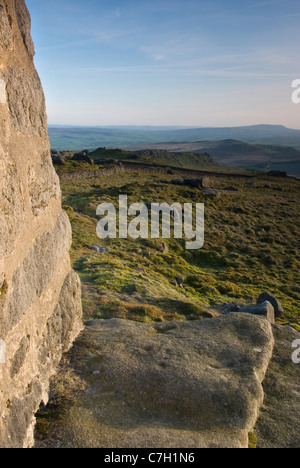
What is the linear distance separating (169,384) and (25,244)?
3111 millimetres

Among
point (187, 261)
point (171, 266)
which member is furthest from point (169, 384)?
point (187, 261)

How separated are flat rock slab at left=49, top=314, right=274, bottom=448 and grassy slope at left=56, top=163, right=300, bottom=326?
142 inches

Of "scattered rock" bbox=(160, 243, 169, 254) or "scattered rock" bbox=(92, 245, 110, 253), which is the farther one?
"scattered rock" bbox=(160, 243, 169, 254)

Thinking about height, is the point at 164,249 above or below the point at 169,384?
below

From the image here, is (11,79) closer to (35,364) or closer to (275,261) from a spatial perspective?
(35,364)

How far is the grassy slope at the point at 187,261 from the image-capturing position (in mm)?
12627

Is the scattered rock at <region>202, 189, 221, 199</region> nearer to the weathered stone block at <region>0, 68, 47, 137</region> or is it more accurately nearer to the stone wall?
the stone wall

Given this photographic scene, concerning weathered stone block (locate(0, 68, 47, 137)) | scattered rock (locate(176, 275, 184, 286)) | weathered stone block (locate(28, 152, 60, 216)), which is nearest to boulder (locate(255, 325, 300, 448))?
weathered stone block (locate(28, 152, 60, 216))

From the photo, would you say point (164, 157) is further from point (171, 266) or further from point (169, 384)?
point (169, 384)

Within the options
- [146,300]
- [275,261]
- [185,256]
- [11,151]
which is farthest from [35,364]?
[275,261]

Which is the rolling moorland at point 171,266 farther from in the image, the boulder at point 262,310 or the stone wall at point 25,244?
the boulder at point 262,310

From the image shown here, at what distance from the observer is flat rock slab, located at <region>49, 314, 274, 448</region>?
491cm

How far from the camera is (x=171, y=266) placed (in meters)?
20.7
